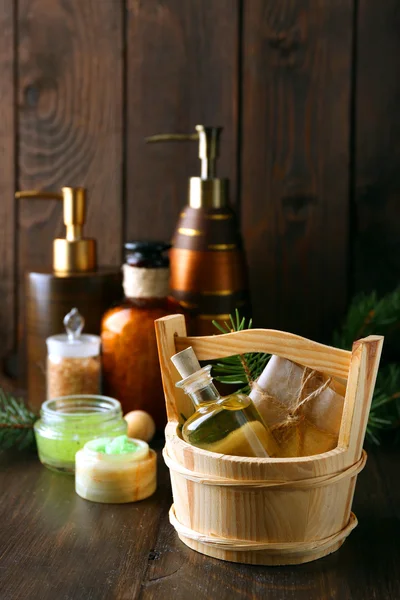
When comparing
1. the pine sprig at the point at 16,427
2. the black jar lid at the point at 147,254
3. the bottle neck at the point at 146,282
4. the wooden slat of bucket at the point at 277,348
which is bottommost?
the pine sprig at the point at 16,427

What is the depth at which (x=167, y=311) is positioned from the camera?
0.93 meters

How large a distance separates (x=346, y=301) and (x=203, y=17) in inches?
16.8

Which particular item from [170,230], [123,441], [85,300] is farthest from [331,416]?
[170,230]

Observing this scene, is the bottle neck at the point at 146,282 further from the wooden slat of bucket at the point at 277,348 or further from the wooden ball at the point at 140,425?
the wooden slat of bucket at the point at 277,348

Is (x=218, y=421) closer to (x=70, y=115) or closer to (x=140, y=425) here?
(x=140, y=425)

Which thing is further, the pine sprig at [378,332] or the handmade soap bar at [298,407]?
the pine sprig at [378,332]

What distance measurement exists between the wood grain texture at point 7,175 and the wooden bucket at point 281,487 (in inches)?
22.4

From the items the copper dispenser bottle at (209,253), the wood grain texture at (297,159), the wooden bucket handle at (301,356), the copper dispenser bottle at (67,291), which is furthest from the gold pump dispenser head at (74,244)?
the wooden bucket handle at (301,356)

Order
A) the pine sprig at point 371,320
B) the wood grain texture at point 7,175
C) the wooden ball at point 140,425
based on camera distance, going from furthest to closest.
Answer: the wood grain texture at point 7,175, the pine sprig at point 371,320, the wooden ball at point 140,425

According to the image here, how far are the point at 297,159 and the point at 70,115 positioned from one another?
0.32 m

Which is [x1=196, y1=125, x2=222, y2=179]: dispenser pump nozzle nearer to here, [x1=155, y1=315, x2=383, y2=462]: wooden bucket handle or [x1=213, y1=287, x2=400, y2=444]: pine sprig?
[x1=213, y1=287, x2=400, y2=444]: pine sprig

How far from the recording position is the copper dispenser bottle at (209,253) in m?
0.95

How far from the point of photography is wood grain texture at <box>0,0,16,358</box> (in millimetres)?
1111

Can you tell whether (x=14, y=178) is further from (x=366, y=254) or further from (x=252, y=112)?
(x=366, y=254)
